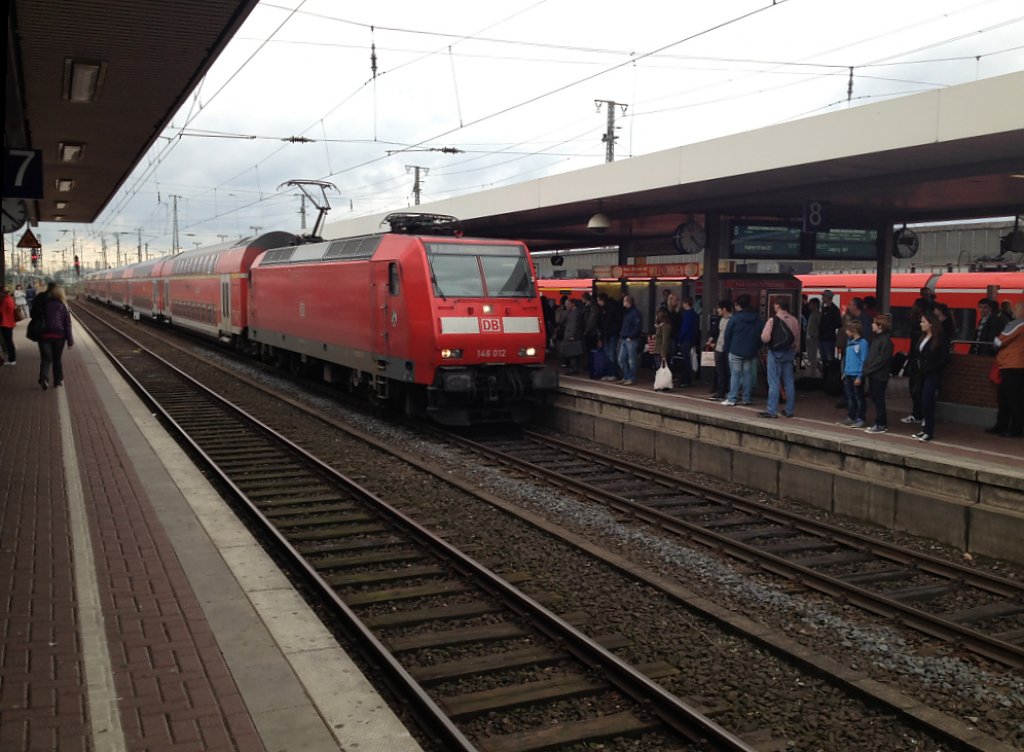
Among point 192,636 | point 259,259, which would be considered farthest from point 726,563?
point 259,259

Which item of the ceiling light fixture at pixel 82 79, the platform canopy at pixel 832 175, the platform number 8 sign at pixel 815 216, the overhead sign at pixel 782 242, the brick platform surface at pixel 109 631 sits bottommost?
the brick platform surface at pixel 109 631

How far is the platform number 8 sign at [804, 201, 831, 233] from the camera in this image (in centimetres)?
1365

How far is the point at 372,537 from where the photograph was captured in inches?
321

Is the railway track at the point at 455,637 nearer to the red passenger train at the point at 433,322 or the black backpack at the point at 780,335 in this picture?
the red passenger train at the point at 433,322

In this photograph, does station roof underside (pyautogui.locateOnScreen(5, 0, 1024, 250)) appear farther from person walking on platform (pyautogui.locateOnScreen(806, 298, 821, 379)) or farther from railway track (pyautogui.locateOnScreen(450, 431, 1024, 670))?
railway track (pyautogui.locateOnScreen(450, 431, 1024, 670))

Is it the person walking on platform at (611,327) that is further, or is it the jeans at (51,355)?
the person walking on platform at (611,327)

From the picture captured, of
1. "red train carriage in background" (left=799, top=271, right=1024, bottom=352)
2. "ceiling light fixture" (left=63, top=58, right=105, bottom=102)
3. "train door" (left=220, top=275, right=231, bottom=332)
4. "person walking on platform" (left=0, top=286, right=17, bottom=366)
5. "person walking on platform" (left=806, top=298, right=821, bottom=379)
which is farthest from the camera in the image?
"train door" (left=220, top=275, right=231, bottom=332)

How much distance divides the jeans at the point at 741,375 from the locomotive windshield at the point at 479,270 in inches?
135

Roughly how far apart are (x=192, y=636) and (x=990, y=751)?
4264 millimetres

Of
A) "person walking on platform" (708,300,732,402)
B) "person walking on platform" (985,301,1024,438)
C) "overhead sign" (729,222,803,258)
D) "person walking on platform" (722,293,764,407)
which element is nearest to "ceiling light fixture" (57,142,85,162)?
"person walking on platform" (708,300,732,402)

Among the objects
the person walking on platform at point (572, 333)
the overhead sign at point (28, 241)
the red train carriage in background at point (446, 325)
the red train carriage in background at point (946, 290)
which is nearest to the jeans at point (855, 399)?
the red train carriage in background at point (446, 325)

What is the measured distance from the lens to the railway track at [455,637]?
455cm

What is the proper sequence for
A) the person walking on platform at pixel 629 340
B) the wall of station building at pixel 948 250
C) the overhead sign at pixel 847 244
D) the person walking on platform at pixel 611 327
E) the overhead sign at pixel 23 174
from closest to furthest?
→ the overhead sign at pixel 23 174 < the person walking on platform at pixel 629 340 < the overhead sign at pixel 847 244 < the person walking on platform at pixel 611 327 < the wall of station building at pixel 948 250

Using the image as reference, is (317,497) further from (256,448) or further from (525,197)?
(525,197)
